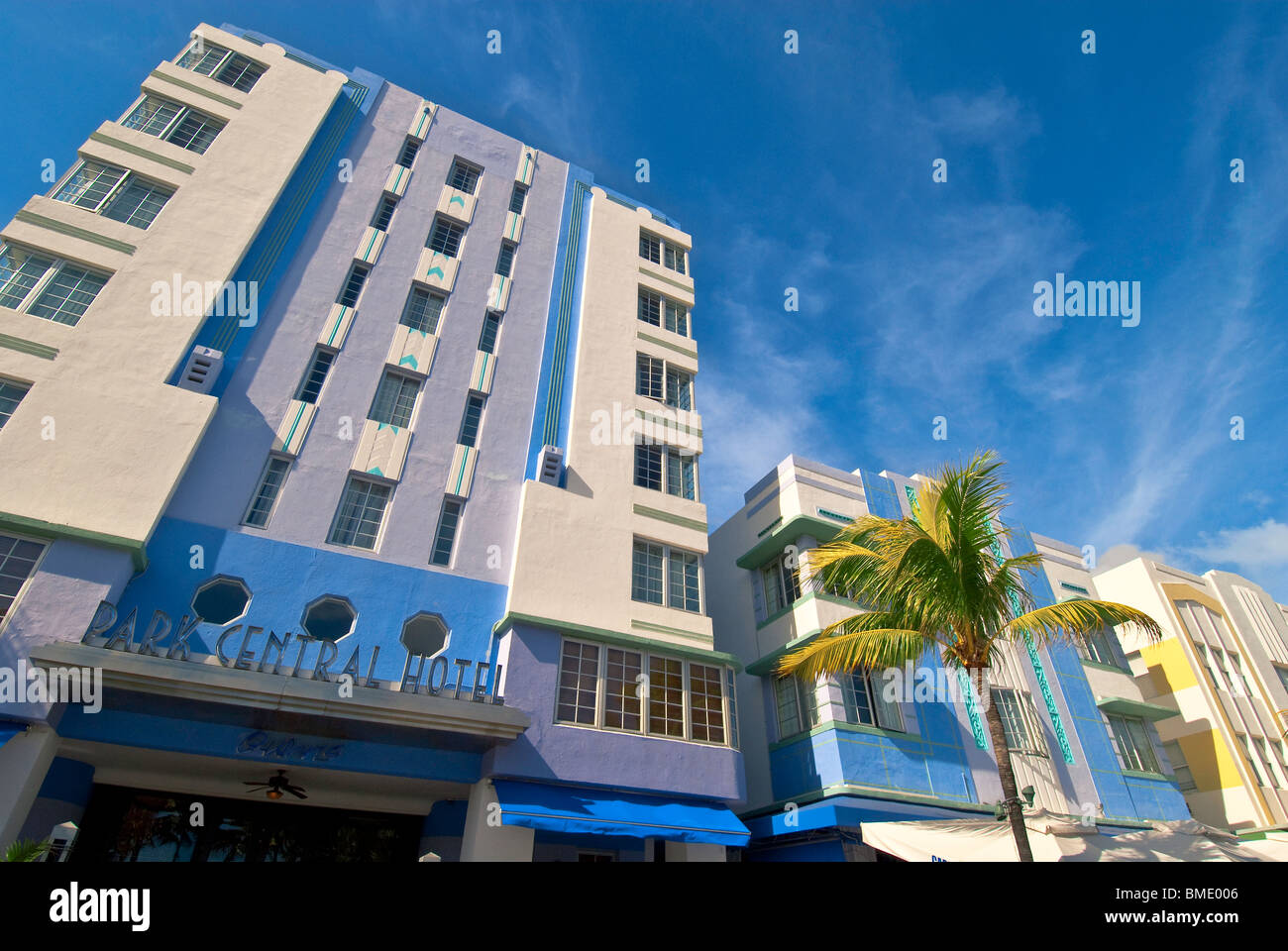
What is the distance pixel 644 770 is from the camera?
53.0ft

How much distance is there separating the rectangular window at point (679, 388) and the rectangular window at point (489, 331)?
6.22 metres

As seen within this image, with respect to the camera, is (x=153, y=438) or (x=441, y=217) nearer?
(x=153, y=438)

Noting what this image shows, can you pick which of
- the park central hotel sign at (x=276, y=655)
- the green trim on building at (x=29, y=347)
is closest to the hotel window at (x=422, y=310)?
the green trim on building at (x=29, y=347)

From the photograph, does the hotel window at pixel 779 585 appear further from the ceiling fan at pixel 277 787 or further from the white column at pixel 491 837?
the ceiling fan at pixel 277 787

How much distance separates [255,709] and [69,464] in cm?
688

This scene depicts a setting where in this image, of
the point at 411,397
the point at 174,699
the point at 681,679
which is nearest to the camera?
the point at 174,699

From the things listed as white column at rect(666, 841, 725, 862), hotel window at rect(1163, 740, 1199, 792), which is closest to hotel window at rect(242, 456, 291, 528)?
white column at rect(666, 841, 725, 862)

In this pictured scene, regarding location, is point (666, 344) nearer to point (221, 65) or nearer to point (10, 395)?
point (221, 65)

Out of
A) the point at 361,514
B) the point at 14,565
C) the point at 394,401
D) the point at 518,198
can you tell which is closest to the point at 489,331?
the point at 394,401

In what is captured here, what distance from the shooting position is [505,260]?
25.1 m

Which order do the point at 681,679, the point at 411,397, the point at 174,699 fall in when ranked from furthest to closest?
the point at 411,397 < the point at 681,679 < the point at 174,699

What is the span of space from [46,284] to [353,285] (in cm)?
748
